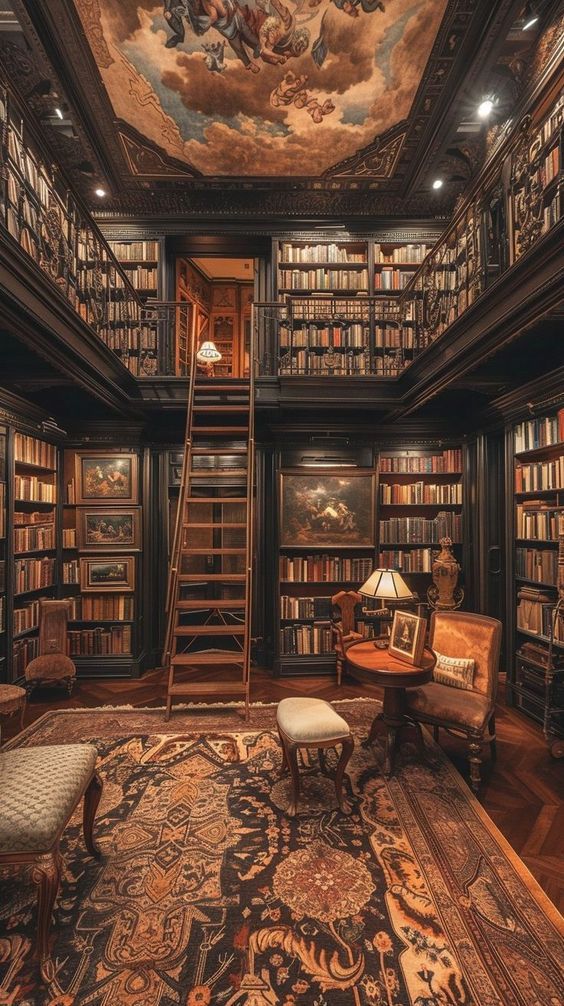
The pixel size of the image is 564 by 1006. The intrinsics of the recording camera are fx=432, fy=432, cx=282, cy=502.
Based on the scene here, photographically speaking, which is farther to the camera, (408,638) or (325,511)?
(325,511)

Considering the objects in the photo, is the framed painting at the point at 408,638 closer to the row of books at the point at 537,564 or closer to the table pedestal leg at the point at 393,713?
the table pedestal leg at the point at 393,713

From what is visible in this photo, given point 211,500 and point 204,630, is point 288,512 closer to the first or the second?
point 211,500

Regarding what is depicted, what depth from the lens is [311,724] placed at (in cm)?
236

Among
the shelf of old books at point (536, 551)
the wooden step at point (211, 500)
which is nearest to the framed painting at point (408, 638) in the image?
the shelf of old books at point (536, 551)

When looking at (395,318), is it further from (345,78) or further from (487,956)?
(487,956)

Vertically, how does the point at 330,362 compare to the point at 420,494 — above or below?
above

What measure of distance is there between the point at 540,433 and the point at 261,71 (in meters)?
3.81

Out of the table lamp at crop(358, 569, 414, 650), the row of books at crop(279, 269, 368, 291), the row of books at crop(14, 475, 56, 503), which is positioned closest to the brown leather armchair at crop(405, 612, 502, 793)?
the table lamp at crop(358, 569, 414, 650)

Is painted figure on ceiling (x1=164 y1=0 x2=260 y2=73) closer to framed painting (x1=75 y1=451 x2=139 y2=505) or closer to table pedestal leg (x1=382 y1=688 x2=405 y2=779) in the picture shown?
framed painting (x1=75 y1=451 x2=139 y2=505)

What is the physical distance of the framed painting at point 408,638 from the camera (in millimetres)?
2760

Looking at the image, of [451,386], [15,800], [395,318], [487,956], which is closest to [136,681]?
[15,800]

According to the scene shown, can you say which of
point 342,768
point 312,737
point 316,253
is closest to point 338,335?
point 316,253

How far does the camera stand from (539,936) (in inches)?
64.0

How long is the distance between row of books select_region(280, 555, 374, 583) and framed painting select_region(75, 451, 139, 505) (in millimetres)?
1852
